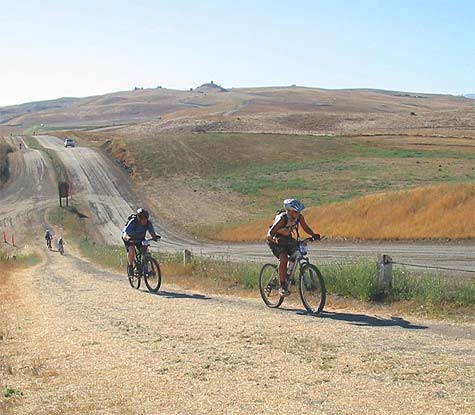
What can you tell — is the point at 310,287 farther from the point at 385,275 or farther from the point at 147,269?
the point at 147,269

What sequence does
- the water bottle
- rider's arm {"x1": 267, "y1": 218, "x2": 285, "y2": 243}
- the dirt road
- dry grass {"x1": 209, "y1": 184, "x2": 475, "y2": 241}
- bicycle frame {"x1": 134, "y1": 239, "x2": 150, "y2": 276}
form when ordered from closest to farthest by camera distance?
rider's arm {"x1": 267, "y1": 218, "x2": 285, "y2": 243} → the water bottle → bicycle frame {"x1": 134, "y1": 239, "x2": 150, "y2": 276} → dry grass {"x1": 209, "y1": 184, "x2": 475, "y2": 241} → the dirt road

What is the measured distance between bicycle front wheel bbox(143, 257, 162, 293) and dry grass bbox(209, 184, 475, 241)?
18.5 meters

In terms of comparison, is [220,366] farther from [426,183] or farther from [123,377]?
[426,183]

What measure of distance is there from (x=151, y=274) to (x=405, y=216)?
22.1m

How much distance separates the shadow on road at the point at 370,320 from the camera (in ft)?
32.6

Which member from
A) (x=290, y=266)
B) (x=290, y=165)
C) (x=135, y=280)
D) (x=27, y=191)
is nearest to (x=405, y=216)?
(x=135, y=280)

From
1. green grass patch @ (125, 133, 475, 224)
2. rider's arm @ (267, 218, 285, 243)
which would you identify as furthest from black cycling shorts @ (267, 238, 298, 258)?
green grass patch @ (125, 133, 475, 224)

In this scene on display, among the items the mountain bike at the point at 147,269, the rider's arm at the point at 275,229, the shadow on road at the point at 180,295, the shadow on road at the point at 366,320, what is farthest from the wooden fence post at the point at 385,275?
the mountain bike at the point at 147,269

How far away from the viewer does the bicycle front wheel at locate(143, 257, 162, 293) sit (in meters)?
16.4

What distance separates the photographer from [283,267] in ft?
39.7

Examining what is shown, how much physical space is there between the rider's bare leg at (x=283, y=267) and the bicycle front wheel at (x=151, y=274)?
496cm

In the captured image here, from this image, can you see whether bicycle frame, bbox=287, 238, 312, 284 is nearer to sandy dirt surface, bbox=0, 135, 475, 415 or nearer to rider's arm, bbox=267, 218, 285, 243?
rider's arm, bbox=267, 218, 285, 243

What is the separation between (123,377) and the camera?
773 cm

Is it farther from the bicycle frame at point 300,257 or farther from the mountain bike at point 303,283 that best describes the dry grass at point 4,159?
the bicycle frame at point 300,257
